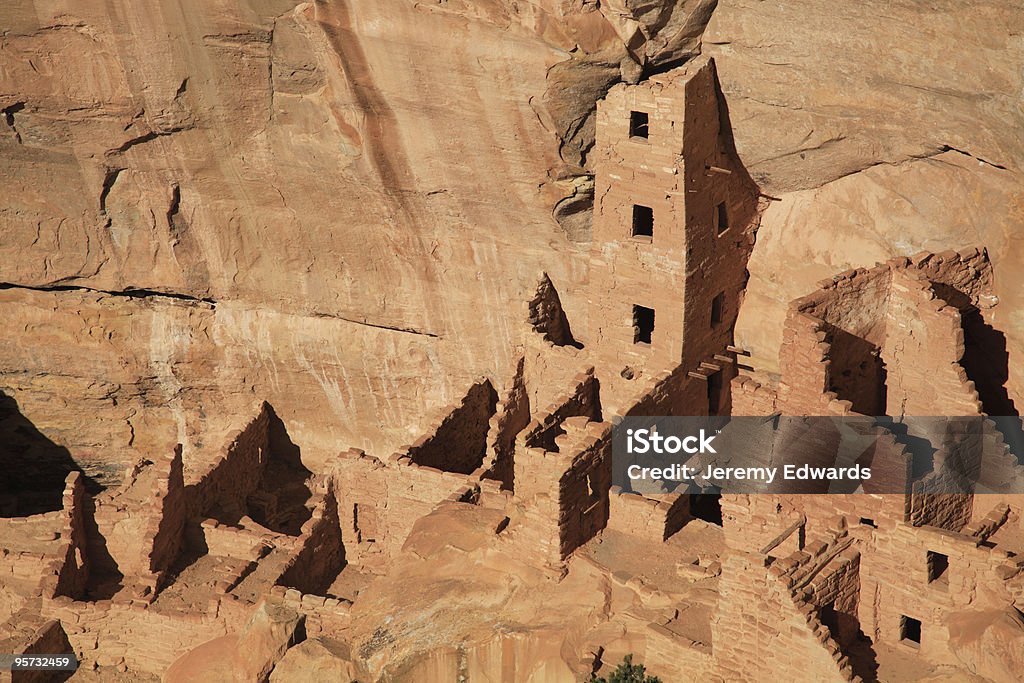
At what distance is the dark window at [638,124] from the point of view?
2631 cm

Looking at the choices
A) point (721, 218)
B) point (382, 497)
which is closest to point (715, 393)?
point (721, 218)

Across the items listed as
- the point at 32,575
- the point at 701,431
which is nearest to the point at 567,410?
the point at 701,431

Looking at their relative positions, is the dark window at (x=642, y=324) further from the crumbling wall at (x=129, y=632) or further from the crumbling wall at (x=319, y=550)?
the crumbling wall at (x=129, y=632)

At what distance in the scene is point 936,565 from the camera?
23.3m

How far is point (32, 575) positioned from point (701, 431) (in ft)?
34.1

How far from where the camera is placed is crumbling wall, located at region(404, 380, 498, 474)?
29.0 m

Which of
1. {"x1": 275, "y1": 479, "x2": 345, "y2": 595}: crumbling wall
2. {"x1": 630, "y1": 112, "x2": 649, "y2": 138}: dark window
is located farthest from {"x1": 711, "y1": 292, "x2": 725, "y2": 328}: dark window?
{"x1": 275, "y1": 479, "x2": 345, "y2": 595}: crumbling wall

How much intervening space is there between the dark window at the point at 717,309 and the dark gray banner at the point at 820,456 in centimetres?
162

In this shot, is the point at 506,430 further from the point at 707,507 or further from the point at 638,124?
the point at 638,124

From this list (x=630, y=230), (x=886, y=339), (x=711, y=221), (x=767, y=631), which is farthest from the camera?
(x=630, y=230)

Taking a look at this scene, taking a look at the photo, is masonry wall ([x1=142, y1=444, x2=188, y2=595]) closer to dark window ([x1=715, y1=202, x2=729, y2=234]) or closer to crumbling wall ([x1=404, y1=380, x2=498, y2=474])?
crumbling wall ([x1=404, y1=380, x2=498, y2=474])

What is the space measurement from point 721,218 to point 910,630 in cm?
666

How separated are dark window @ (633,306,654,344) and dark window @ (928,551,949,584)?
6.00m

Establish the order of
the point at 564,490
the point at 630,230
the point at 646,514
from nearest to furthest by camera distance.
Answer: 1. the point at 564,490
2. the point at 646,514
3. the point at 630,230
